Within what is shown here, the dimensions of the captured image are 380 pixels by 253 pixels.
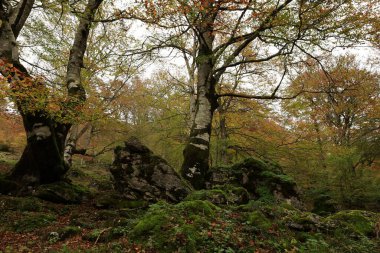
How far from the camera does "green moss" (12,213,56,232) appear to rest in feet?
15.1

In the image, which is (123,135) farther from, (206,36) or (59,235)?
(59,235)

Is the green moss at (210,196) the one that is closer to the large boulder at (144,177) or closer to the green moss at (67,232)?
the large boulder at (144,177)

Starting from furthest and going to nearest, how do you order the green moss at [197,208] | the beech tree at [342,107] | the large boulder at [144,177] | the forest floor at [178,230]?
the beech tree at [342,107]
the large boulder at [144,177]
the green moss at [197,208]
the forest floor at [178,230]

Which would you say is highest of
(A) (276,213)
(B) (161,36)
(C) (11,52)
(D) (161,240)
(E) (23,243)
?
(B) (161,36)

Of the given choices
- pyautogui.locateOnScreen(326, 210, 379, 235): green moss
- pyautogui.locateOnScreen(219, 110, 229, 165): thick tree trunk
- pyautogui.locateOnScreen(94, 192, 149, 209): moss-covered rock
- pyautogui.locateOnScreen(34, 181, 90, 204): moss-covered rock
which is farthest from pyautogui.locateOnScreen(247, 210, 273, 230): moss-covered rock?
pyautogui.locateOnScreen(219, 110, 229, 165): thick tree trunk

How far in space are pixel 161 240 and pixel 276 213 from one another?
9.23 feet

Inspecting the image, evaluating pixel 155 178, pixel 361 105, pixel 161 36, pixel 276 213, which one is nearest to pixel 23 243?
pixel 155 178

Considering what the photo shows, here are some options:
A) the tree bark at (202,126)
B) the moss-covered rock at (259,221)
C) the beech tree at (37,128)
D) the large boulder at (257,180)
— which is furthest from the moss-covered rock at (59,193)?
the moss-covered rock at (259,221)

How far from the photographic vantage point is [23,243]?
4.00 meters

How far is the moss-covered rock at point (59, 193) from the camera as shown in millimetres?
6418

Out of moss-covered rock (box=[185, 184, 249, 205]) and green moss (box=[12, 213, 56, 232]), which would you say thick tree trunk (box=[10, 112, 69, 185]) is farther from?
moss-covered rock (box=[185, 184, 249, 205])

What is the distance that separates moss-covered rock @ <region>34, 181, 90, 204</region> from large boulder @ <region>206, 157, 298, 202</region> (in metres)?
4.01

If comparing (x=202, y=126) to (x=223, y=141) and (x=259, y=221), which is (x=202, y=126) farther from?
(x=259, y=221)

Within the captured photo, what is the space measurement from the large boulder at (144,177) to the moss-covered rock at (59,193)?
1.10 metres
